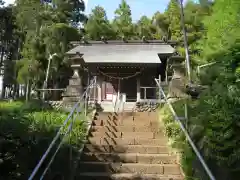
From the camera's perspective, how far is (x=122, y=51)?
715 inches

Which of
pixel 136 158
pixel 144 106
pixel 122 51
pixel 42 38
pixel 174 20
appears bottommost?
pixel 144 106

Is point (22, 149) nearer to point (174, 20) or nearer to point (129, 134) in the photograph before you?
point (129, 134)

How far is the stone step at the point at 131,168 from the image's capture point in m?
6.19

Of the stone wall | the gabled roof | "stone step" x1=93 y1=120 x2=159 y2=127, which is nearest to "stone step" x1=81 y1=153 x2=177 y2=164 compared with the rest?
"stone step" x1=93 y1=120 x2=159 y2=127

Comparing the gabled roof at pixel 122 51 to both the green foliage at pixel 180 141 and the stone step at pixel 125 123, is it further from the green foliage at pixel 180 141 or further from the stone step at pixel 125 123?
the green foliage at pixel 180 141

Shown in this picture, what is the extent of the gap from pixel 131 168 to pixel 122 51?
41.1 feet

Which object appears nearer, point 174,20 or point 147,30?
point 174,20

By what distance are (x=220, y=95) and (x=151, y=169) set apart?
7.38ft

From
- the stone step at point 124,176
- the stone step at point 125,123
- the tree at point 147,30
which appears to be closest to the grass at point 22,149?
the stone step at point 124,176

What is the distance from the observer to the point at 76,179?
5.79 metres

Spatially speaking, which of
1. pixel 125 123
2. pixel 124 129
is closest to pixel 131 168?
pixel 124 129

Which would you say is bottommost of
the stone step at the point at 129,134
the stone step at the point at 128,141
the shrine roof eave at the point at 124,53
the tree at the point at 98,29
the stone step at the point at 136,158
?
the stone step at the point at 136,158

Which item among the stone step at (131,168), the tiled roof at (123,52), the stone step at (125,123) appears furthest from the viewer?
the tiled roof at (123,52)

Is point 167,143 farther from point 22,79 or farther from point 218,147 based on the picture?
point 22,79
